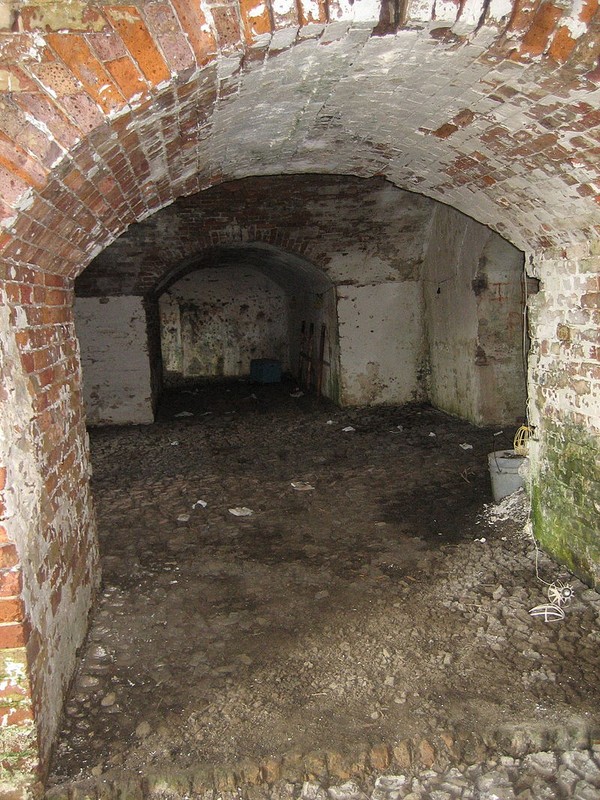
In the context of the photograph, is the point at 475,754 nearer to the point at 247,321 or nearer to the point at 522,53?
the point at 522,53

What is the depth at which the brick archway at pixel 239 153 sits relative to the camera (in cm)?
187

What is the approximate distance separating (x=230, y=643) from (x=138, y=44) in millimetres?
2789

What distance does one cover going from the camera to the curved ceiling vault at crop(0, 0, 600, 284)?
1.83m

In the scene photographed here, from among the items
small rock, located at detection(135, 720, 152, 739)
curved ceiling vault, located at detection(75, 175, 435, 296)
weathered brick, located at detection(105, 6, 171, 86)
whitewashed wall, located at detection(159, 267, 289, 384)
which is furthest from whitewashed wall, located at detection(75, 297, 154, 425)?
weathered brick, located at detection(105, 6, 171, 86)

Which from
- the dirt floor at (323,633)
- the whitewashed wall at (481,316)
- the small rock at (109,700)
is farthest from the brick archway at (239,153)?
the whitewashed wall at (481,316)

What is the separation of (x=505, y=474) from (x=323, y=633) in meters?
2.29

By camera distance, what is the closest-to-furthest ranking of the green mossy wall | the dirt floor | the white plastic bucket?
the dirt floor
the green mossy wall
the white plastic bucket

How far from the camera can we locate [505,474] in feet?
16.2

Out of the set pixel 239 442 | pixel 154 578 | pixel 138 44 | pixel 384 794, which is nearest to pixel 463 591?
pixel 384 794

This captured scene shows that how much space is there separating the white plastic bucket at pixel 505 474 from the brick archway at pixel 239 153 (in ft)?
2.63

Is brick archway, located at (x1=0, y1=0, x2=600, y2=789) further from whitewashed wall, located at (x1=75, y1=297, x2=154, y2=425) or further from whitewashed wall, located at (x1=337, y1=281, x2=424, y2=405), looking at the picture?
whitewashed wall, located at (x1=75, y1=297, x2=154, y2=425)

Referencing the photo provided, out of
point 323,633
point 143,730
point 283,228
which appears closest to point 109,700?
point 143,730

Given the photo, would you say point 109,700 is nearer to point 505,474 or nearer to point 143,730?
point 143,730

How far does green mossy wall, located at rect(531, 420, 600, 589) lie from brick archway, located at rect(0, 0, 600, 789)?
0.02 metres
